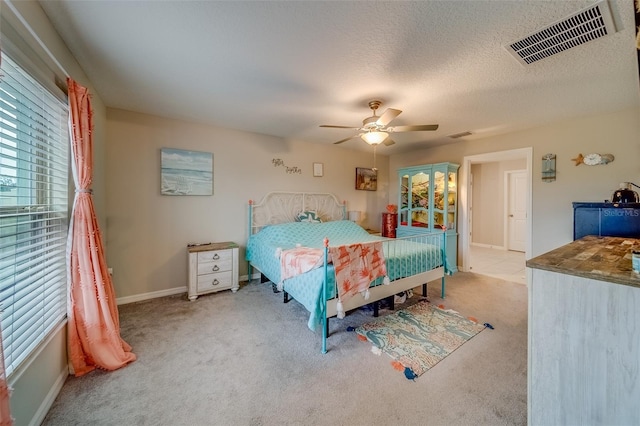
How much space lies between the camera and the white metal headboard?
4.07 metres

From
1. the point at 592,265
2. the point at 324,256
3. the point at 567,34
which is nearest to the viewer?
the point at 592,265

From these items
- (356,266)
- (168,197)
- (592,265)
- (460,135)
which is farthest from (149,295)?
(460,135)

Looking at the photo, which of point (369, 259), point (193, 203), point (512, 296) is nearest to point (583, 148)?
point (512, 296)

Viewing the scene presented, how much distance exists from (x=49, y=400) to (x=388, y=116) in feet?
10.9

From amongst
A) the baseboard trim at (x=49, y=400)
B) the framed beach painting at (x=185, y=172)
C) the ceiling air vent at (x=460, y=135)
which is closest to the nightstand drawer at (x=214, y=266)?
the framed beach painting at (x=185, y=172)

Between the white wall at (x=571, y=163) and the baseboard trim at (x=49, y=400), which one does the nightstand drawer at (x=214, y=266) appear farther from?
the white wall at (x=571, y=163)

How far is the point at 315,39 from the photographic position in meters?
1.75

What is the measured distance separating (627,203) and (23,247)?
5.25 meters

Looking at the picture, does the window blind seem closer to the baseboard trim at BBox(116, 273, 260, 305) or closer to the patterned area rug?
the baseboard trim at BBox(116, 273, 260, 305)

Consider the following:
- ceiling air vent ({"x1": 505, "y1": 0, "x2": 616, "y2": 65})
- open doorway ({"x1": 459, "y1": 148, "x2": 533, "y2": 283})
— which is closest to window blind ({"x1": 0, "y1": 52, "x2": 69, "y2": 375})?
ceiling air vent ({"x1": 505, "y1": 0, "x2": 616, "y2": 65})

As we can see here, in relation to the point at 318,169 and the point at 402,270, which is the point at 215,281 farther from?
the point at 318,169

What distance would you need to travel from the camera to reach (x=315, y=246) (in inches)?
133

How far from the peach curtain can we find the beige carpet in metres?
0.16

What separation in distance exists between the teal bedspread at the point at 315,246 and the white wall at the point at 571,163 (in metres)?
1.53
